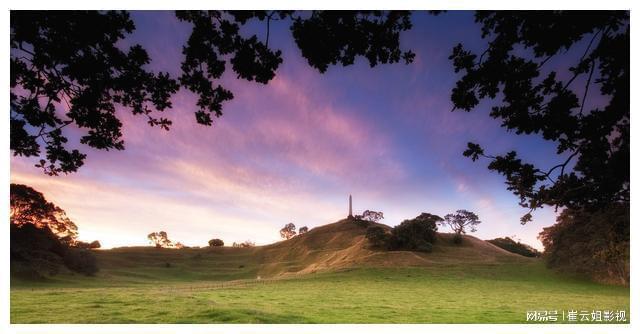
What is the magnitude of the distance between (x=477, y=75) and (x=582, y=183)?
3.61 meters

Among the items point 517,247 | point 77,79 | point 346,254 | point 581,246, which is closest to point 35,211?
point 346,254

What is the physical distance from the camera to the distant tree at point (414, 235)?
6669 cm

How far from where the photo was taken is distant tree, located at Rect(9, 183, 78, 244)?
1939 inches

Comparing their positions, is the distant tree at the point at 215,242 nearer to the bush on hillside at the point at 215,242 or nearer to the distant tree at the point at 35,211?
the bush on hillside at the point at 215,242

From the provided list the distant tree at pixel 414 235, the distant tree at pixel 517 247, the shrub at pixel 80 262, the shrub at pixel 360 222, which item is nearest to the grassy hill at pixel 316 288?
the shrub at pixel 80 262

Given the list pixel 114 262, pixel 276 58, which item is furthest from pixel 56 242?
pixel 276 58

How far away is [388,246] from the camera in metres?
66.4

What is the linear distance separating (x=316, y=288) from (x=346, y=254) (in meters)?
33.7

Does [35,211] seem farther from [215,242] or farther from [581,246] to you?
[215,242]

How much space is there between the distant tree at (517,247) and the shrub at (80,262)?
3867 inches

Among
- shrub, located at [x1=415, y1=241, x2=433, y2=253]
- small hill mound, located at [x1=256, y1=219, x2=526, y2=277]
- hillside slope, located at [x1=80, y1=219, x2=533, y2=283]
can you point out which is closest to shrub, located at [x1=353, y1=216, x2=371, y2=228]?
small hill mound, located at [x1=256, y1=219, x2=526, y2=277]

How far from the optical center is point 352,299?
24328 millimetres

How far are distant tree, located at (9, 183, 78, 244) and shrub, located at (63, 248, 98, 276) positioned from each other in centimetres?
323

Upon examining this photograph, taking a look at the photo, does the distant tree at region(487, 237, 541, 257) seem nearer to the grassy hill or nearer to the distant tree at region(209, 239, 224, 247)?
the grassy hill
